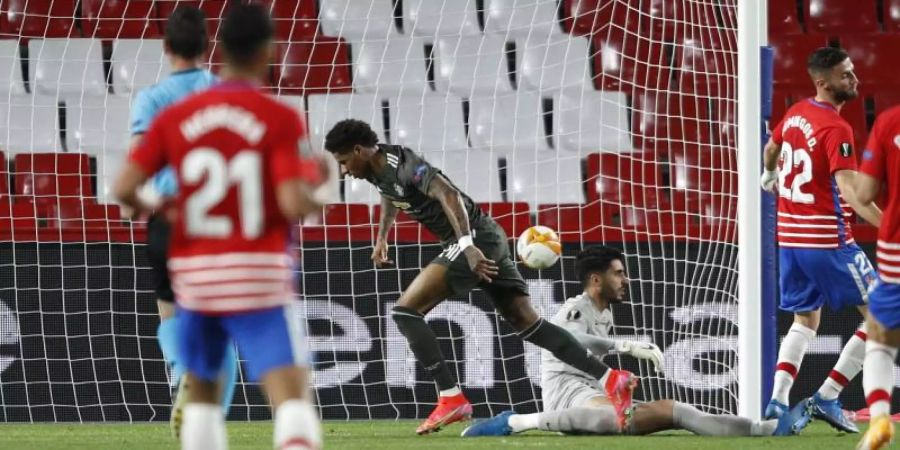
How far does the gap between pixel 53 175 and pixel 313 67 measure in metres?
2.01

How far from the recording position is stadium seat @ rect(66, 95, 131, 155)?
33.8 ft

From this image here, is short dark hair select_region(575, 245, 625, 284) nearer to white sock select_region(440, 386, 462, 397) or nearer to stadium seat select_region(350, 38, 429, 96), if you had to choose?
white sock select_region(440, 386, 462, 397)

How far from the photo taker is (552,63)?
10938mm

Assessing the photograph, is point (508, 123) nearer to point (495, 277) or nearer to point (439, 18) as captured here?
point (439, 18)

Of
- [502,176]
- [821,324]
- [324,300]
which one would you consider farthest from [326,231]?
[821,324]

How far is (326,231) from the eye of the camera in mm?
9711

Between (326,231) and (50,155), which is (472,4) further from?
(50,155)

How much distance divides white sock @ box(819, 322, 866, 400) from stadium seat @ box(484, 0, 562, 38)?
422 cm

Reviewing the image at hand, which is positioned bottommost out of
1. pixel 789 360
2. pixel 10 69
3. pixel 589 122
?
pixel 789 360

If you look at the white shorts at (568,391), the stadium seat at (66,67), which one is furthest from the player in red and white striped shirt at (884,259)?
the stadium seat at (66,67)

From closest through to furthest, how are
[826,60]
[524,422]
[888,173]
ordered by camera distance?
1. [888,173]
2. [524,422]
3. [826,60]

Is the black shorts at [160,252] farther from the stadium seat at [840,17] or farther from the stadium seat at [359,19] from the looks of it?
the stadium seat at [840,17]

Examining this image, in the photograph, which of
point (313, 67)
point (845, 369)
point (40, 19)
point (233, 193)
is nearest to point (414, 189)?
point (845, 369)

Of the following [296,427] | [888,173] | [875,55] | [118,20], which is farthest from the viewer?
[875,55]
